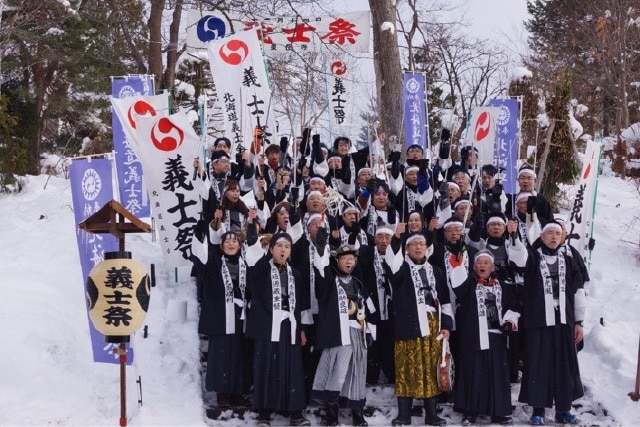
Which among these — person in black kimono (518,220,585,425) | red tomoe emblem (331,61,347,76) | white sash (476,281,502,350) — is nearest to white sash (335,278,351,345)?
white sash (476,281,502,350)

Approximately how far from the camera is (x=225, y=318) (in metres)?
6.52

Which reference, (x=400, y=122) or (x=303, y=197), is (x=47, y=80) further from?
(x=303, y=197)

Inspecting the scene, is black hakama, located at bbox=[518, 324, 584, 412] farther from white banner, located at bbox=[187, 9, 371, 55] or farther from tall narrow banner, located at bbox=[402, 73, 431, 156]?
white banner, located at bbox=[187, 9, 371, 55]

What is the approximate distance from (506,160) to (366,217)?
11.9 ft

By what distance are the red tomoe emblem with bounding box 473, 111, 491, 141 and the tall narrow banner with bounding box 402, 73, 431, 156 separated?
0.98 metres

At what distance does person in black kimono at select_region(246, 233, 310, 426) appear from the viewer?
6.28 m

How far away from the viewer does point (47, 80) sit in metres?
16.5

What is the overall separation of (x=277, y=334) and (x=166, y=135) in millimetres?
2813

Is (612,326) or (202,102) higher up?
(202,102)

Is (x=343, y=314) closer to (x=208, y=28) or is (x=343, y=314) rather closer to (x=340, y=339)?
(x=340, y=339)

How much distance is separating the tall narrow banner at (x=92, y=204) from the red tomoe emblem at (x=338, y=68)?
243 inches

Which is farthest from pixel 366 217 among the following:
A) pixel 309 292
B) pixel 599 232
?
pixel 599 232

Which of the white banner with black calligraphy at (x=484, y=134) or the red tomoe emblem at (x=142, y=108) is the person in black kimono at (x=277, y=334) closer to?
the red tomoe emblem at (x=142, y=108)

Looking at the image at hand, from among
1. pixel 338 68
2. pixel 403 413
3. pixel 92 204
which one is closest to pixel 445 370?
pixel 403 413
